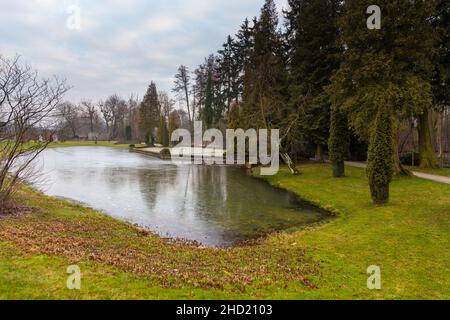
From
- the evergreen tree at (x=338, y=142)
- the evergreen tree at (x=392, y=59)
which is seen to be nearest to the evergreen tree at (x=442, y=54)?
Answer: the evergreen tree at (x=392, y=59)

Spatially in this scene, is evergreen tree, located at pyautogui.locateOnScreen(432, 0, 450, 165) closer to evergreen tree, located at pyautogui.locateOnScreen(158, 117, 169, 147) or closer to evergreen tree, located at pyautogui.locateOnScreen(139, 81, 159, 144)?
evergreen tree, located at pyautogui.locateOnScreen(158, 117, 169, 147)

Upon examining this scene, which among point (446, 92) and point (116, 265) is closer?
point (116, 265)

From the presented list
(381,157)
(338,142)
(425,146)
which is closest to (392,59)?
(338,142)

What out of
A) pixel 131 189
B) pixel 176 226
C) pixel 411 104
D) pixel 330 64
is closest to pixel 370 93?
pixel 411 104

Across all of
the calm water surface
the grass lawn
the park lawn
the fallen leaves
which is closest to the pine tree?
the grass lawn

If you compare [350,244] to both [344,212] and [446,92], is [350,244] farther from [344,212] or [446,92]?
[446,92]

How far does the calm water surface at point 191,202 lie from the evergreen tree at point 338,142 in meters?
3.70

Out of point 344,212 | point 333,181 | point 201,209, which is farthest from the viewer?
point 333,181

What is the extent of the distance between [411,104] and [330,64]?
34.0 feet

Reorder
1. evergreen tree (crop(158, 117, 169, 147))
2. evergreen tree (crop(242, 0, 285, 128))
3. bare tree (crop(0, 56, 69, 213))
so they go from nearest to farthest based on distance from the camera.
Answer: bare tree (crop(0, 56, 69, 213)), evergreen tree (crop(242, 0, 285, 128)), evergreen tree (crop(158, 117, 169, 147))

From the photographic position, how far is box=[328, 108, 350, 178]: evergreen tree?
18922mm

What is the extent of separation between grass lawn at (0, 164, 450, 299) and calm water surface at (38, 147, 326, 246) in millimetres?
1272

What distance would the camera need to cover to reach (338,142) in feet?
61.9

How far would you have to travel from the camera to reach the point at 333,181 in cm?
1841
